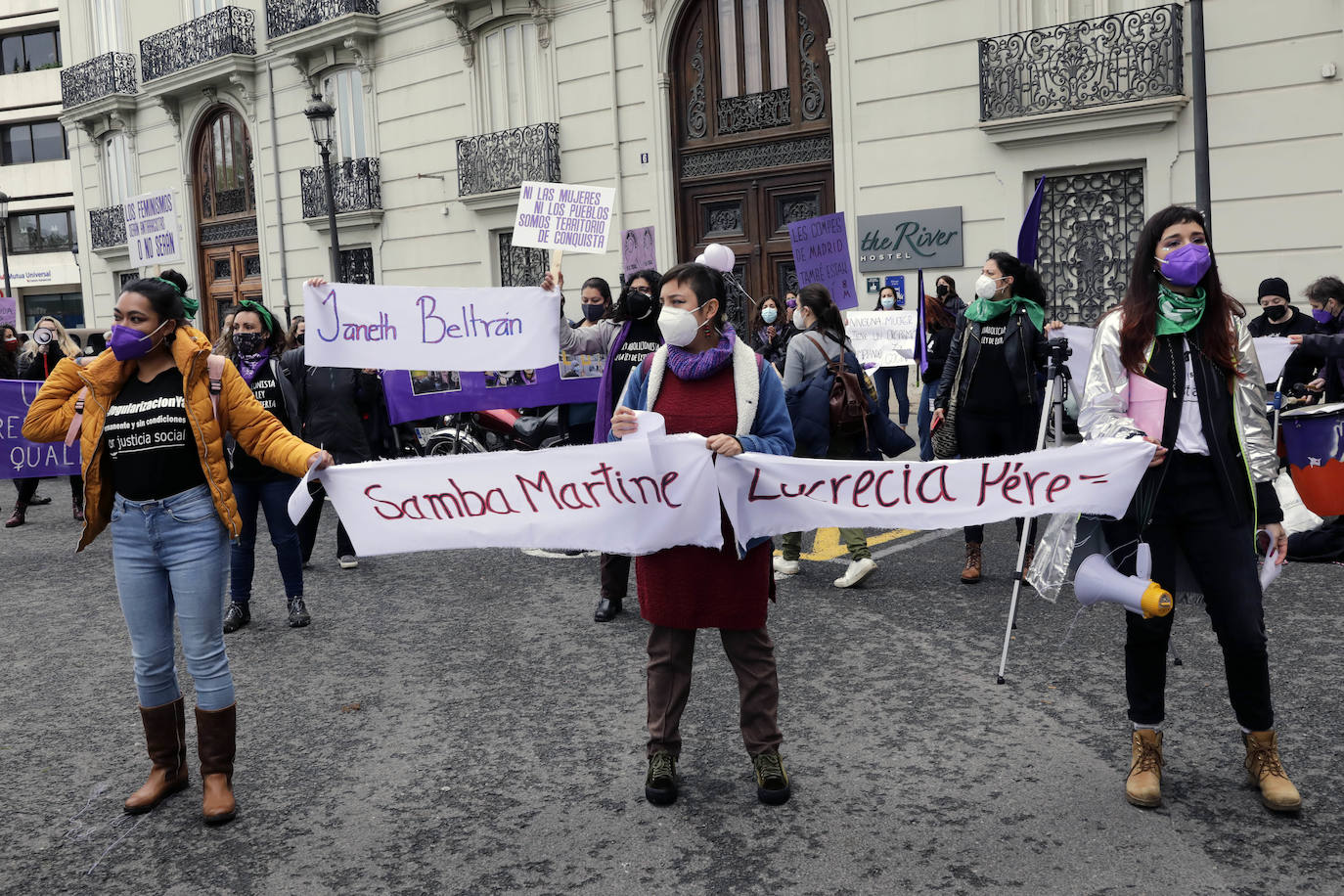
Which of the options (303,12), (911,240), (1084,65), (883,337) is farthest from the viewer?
(303,12)

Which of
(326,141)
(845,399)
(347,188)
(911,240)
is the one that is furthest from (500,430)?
(347,188)

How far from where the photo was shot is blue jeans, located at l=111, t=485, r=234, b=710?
421 cm

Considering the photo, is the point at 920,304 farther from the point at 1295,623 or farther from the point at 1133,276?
the point at 1133,276

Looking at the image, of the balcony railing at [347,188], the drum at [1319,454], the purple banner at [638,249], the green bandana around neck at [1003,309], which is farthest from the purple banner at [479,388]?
the balcony railing at [347,188]

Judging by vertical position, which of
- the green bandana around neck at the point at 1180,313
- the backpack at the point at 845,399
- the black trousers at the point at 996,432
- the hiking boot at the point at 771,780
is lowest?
the hiking boot at the point at 771,780

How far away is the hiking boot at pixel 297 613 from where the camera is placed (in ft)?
22.7

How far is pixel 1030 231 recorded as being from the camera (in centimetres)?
564

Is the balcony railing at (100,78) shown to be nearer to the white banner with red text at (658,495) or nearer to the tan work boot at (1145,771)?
the white banner with red text at (658,495)

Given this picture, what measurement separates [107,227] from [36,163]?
19.7 meters

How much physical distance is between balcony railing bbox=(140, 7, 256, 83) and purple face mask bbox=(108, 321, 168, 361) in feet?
79.0

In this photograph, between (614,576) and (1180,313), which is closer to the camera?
(1180,313)

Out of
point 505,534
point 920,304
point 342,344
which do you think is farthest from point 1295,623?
point 342,344

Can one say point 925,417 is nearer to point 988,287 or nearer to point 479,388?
point 479,388

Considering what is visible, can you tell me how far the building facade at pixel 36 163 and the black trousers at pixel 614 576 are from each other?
153 ft
